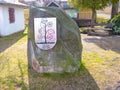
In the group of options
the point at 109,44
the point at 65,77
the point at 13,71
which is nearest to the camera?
the point at 65,77

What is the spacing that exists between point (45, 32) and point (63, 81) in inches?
49.9

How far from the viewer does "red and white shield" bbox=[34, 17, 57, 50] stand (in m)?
5.39

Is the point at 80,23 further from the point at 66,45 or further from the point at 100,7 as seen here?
the point at 66,45

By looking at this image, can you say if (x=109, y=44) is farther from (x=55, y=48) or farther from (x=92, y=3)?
(x=55, y=48)

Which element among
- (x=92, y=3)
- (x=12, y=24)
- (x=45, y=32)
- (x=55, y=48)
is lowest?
(x=12, y=24)

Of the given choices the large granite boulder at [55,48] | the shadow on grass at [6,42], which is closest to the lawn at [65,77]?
the large granite boulder at [55,48]

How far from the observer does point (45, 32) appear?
17.9ft

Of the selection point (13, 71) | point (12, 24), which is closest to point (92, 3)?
point (12, 24)

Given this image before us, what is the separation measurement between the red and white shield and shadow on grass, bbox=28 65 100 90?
2.37 feet

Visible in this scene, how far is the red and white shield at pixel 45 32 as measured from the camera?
5.39 m

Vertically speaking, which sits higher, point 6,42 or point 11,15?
point 11,15

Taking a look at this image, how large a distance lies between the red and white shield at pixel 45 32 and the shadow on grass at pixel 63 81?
2.37 ft

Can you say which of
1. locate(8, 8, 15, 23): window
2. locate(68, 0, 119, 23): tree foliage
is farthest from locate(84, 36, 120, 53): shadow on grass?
locate(8, 8, 15, 23): window

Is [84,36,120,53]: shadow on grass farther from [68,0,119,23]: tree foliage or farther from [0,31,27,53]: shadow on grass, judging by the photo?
[0,31,27,53]: shadow on grass
